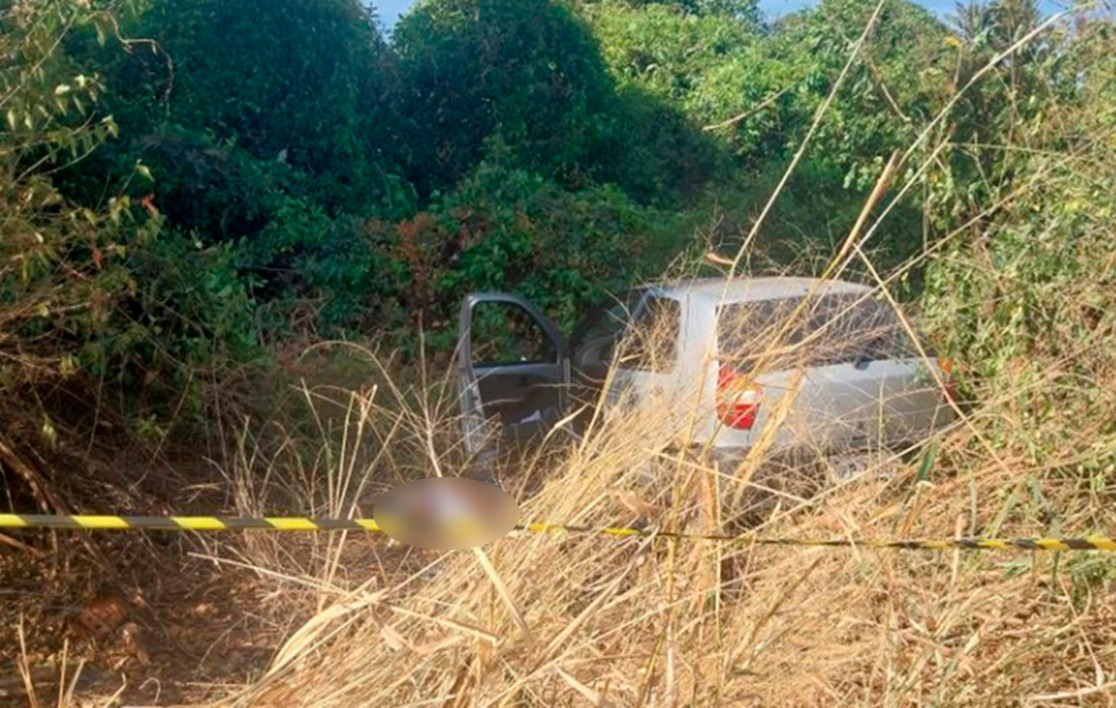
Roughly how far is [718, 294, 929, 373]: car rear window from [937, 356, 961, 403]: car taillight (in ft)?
0.68

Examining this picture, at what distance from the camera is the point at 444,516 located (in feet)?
9.06

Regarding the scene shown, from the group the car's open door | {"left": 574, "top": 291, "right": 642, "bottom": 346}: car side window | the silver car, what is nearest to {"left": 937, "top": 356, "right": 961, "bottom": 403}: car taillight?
the silver car

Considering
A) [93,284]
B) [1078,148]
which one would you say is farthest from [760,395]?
[93,284]

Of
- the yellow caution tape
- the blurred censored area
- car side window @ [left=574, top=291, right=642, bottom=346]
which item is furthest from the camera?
car side window @ [left=574, top=291, right=642, bottom=346]

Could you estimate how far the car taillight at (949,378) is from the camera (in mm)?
4895

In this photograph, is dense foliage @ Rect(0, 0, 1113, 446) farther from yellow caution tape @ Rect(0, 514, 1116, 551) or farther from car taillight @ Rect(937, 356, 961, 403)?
yellow caution tape @ Rect(0, 514, 1116, 551)

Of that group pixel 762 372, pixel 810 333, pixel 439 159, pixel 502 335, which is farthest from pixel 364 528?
pixel 439 159

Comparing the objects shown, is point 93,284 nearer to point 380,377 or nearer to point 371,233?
point 380,377

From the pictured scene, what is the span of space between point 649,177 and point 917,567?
13.2 metres

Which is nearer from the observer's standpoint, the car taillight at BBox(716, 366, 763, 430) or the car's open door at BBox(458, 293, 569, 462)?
the car taillight at BBox(716, 366, 763, 430)

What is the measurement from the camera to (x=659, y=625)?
314 cm

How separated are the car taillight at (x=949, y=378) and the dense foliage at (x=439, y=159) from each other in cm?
12

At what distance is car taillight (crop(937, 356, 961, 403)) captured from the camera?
16.1 feet

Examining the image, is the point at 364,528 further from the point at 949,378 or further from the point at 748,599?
the point at 949,378
